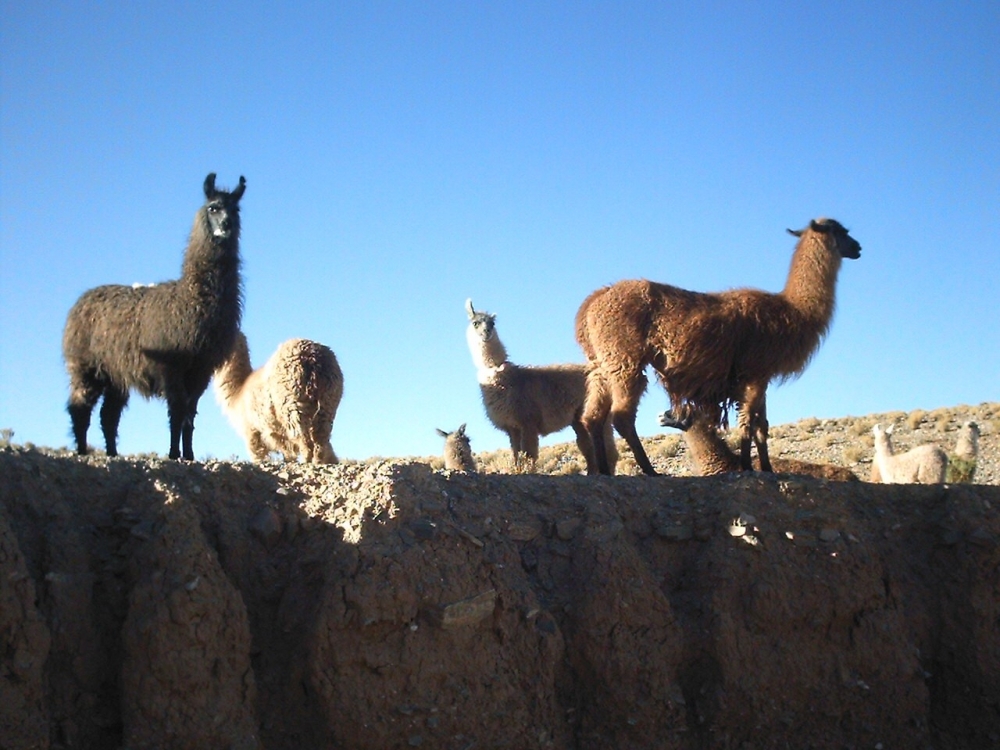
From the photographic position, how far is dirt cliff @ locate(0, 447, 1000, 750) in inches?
260

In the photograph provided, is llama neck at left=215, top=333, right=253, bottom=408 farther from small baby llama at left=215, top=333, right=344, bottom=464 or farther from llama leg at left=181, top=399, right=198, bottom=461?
llama leg at left=181, top=399, right=198, bottom=461

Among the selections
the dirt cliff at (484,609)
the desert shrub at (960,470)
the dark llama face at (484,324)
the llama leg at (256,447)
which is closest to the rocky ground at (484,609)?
the dirt cliff at (484,609)

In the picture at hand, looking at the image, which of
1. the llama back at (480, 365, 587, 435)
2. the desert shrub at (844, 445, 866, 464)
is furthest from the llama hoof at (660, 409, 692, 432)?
the desert shrub at (844, 445, 866, 464)

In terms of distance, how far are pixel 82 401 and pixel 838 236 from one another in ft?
26.2

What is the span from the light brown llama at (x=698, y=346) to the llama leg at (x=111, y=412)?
4738 millimetres

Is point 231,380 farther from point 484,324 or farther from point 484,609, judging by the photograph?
point 484,609

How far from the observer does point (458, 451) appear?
15.9 m

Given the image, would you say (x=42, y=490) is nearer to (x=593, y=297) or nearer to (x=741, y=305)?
(x=593, y=297)

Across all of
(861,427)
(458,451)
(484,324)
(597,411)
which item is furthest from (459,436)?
(861,427)

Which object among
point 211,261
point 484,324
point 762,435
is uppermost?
point 484,324

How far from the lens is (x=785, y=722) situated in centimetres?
819

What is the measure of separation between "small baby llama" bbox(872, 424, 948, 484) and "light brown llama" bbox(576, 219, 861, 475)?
5294 millimetres

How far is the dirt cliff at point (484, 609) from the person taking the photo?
6609 millimetres

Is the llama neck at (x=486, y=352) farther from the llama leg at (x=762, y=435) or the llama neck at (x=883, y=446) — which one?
the llama leg at (x=762, y=435)
